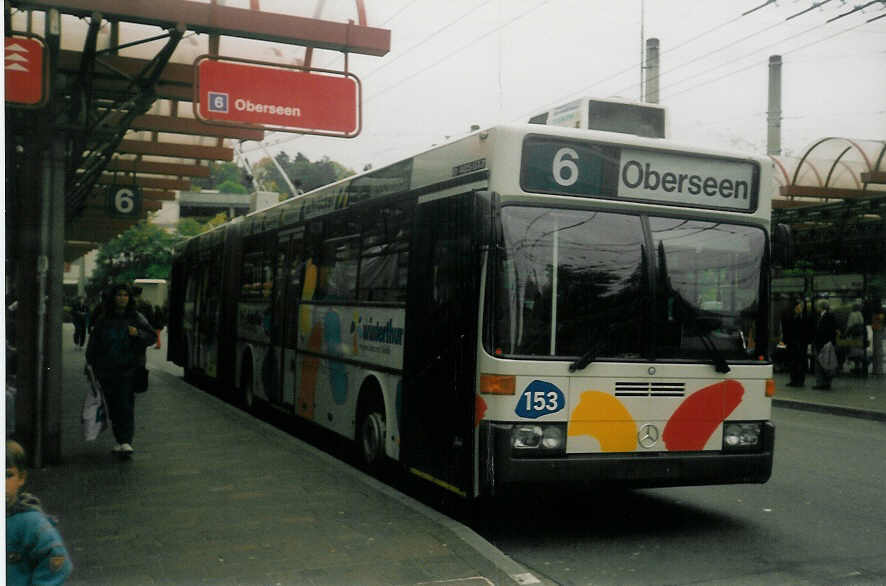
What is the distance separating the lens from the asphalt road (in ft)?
19.6

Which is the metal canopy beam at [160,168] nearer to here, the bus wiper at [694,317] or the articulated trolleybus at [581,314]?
the articulated trolleybus at [581,314]

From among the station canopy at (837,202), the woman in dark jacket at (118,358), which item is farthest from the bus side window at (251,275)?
the station canopy at (837,202)

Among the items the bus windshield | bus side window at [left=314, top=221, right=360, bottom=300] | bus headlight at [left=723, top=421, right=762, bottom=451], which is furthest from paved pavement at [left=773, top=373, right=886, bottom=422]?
bus side window at [left=314, top=221, right=360, bottom=300]

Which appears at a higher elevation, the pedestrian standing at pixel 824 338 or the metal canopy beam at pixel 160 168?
the metal canopy beam at pixel 160 168

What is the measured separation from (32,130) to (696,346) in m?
6.06

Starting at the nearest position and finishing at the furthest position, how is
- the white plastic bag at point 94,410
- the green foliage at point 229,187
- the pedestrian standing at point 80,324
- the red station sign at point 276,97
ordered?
1. the red station sign at point 276,97
2. the white plastic bag at point 94,410
3. the pedestrian standing at point 80,324
4. the green foliage at point 229,187

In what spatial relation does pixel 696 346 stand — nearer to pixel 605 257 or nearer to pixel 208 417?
pixel 605 257

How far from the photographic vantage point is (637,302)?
22.2 feet

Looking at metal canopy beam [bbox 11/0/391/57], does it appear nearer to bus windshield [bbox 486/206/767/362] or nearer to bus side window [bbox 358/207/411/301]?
bus side window [bbox 358/207/411/301]

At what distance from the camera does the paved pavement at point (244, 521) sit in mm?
5480

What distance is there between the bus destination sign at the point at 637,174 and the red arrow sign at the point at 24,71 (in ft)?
11.5

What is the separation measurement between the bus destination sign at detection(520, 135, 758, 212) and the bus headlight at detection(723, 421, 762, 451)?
62.4 inches

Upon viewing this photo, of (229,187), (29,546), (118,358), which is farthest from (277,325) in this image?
(229,187)

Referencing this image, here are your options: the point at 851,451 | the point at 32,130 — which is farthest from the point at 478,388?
the point at 851,451
